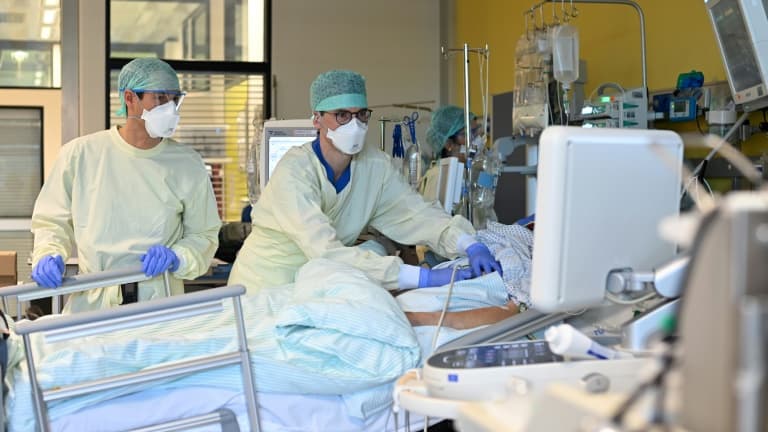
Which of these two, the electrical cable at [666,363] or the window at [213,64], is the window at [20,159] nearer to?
the window at [213,64]

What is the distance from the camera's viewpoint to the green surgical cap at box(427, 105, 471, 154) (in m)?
4.61

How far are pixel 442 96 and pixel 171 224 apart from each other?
13.9ft

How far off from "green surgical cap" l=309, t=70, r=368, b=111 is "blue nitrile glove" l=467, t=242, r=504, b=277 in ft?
2.03

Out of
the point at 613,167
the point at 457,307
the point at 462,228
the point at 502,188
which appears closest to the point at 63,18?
the point at 502,188

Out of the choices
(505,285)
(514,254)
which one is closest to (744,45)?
(514,254)

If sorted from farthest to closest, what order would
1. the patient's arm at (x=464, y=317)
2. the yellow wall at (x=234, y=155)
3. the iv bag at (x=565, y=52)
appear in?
the yellow wall at (x=234, y=155) < the iv bag at (x=565, y=52) < the patient's arm at (x=464, y=317)

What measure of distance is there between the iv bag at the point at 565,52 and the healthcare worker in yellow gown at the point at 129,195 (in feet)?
5.63

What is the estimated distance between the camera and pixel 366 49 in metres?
6.86

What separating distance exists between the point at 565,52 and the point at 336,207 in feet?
4.93

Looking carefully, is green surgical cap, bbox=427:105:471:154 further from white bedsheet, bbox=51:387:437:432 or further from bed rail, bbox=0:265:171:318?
white bedsheet, bbox=51:387:437:432

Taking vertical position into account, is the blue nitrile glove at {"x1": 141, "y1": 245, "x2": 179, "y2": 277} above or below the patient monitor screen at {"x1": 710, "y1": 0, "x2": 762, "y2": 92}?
below

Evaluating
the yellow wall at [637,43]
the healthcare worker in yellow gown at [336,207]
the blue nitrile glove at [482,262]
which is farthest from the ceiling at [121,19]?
the blue nitrile glove at [482,262]

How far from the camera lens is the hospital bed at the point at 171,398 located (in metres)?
1.94

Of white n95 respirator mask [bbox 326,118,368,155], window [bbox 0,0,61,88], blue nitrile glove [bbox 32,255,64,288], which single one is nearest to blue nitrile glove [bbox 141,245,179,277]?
blue nitrile glove [bbox 32,255,64,288]
